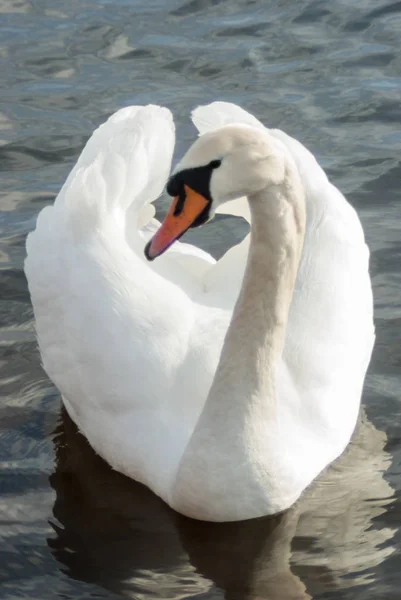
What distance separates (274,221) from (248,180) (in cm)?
26

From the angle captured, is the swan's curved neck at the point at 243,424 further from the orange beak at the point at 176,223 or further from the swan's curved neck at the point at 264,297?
the orange beak at the point at 176,223

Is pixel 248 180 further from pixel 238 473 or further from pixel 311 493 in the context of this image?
pixel 311 493

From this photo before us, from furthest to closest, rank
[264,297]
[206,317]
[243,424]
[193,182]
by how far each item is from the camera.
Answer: [206,317]
[243,424]
[264,297]
[193,182]

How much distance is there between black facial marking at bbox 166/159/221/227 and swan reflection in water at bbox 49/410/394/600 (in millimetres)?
1641

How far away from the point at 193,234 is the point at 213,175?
3845 millimetres

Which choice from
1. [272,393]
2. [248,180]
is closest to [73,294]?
[272,393]

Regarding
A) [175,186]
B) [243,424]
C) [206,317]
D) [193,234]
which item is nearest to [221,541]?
[243,424]

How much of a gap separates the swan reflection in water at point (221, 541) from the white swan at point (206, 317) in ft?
0.53

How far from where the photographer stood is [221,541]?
593cm

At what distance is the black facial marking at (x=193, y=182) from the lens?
4.94 meters

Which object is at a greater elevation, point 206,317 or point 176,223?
point 176,223

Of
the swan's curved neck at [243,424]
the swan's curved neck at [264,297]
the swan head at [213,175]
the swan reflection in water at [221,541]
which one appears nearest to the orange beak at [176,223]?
the swan head at [213,175]

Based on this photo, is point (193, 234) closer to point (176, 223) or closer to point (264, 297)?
point (264, 297)

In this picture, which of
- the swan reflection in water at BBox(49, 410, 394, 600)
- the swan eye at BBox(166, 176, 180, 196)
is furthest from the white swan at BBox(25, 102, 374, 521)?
the swan reflection in water at BBox(49, 410, 394, 600)
